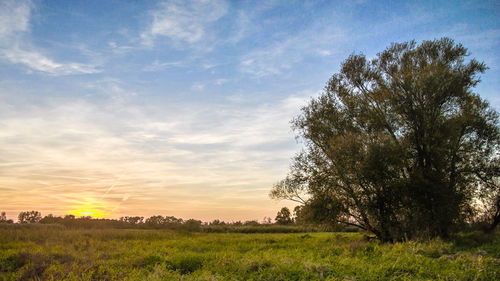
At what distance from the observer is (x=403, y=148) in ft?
76.7

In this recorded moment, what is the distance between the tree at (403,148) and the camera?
22438 mm

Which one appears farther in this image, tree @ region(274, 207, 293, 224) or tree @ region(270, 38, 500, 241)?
tree @ region(274, 207, 293, 224)

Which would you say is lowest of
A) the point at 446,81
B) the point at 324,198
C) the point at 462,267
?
the point at 462,267

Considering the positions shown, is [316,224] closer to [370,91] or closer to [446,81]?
[370,91]

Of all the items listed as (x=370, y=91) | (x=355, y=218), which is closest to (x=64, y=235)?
(x=355, y=218)

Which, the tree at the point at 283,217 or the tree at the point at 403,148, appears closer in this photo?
the tree at the point at 403,148

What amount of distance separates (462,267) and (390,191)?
12.0m

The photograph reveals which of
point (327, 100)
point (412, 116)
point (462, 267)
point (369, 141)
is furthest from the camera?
point (327, 100)

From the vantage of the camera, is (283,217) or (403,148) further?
(283,217)

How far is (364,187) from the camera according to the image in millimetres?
22812

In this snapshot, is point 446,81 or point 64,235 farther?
point 64,235

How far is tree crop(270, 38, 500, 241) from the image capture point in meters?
22.4

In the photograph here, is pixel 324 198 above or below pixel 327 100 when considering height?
below

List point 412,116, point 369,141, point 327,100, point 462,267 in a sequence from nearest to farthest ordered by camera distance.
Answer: point 462,267 < point 369,141 < point 412,116 < point 327,100
